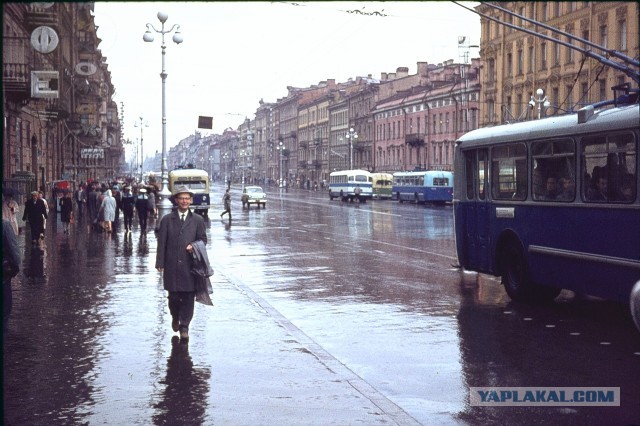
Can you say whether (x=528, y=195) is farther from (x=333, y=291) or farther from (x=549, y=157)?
(x=333, y=291)

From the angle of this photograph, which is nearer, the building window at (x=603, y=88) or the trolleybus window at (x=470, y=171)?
the trolleybus window at (x=470, y=171)

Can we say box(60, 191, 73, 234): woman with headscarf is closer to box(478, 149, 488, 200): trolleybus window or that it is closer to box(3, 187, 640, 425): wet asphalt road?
box(3, 187, 640, 425): wet asphalt road

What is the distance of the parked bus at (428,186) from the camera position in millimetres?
72688

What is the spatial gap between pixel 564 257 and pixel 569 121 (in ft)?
5.93

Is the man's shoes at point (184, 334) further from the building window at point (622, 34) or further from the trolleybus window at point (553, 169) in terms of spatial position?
the building window at point (622, 34)

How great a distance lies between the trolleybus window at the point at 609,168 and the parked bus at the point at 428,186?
59988 mm

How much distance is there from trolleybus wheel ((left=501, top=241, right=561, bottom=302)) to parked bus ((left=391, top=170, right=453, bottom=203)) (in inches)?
2271

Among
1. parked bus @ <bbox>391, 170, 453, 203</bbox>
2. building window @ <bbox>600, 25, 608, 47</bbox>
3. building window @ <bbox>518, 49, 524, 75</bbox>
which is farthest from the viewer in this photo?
parked bus @ <bbox>391, 170, 453, 203</bbox>

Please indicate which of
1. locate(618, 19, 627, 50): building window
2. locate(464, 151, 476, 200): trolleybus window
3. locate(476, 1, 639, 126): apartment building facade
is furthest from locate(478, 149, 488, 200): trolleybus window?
locate(618, 19, 627, 50): building window

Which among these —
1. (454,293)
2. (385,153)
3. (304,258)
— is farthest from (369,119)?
(454,293)

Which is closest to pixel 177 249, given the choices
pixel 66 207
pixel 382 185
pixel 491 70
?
pixel 66 207

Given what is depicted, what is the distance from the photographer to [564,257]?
480 inches

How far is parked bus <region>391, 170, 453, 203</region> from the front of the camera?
7269 cm

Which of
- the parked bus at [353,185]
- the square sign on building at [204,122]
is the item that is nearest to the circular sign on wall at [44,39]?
the square sign on building at [204,122]
